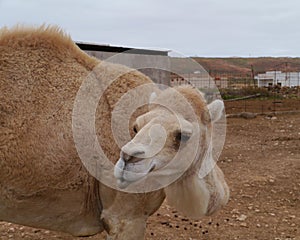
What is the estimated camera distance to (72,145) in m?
3.47

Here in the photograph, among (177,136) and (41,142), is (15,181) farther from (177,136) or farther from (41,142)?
(177,136)

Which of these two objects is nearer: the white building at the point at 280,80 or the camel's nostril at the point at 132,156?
the camel's nostril at the point at 132,156

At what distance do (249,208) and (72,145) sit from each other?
3221mm

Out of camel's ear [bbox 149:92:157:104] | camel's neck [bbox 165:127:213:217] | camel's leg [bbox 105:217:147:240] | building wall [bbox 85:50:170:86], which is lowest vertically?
camel's leg [bbox 105:217:147:240]

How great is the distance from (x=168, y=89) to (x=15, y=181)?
4.66ft

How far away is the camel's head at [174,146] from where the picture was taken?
2.92m

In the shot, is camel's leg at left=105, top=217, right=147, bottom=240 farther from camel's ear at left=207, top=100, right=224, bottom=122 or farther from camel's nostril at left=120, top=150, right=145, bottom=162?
camel's ear at left=207, top=100, right=224, bottom=122

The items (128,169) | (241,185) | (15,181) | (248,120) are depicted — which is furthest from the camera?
(248,120)

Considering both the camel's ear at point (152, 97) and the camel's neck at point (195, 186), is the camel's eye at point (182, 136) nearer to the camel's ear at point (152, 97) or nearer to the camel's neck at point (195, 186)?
the camel's neck at point (195, 186)

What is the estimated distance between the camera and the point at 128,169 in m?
2.87

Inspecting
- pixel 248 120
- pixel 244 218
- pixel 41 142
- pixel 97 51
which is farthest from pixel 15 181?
pixel 248 120

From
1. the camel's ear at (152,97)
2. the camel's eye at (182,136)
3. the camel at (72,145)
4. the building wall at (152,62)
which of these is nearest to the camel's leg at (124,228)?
the camel at (72,145)

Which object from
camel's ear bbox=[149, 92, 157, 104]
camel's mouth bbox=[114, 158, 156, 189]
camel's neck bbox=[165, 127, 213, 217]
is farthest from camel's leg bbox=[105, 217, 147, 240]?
camel's ear bbox=[149, 92, 157, 104]

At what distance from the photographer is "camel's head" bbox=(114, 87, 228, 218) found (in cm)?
292
